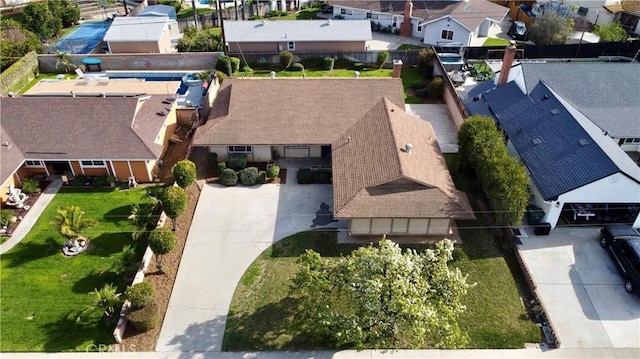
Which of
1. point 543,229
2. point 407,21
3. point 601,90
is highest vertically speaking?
point 601,90

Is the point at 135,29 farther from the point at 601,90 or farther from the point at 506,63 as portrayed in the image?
the point at 601,90

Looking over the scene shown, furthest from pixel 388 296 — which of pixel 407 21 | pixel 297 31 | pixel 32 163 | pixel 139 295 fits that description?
pixel 407 21

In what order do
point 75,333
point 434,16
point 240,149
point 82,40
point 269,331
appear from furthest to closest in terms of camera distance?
point 434,16
point 82,40
point 240,149
point 269,331
point 75,333

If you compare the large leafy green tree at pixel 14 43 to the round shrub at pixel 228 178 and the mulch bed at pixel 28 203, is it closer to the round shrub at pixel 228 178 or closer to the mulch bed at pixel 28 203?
the mulch bed at pixel 28 203

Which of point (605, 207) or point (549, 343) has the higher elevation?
point (605, 207)

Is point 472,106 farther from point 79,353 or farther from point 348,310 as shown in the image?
point 79,353

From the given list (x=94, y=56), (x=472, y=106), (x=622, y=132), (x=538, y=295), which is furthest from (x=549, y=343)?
(x=94, y=56)

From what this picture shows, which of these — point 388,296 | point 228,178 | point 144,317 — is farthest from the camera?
point 228,178
